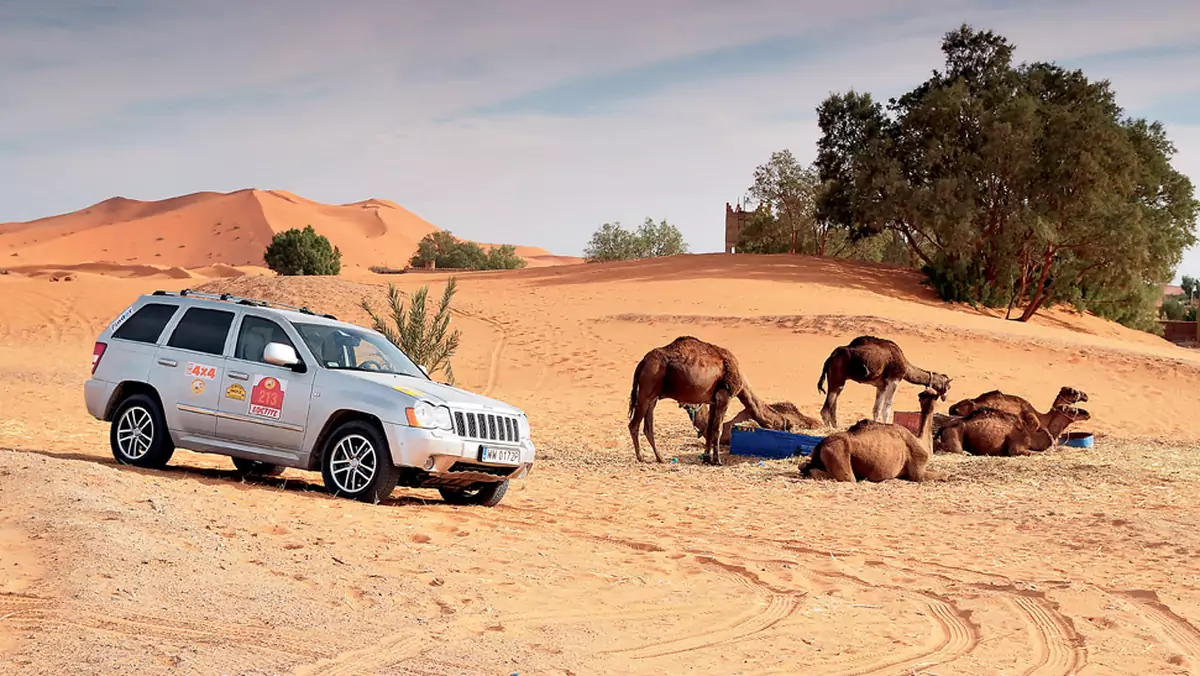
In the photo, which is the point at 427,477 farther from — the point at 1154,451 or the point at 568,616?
the point at 1154,451

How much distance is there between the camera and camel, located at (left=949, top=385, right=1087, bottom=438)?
1888 centimetres

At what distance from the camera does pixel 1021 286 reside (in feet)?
152

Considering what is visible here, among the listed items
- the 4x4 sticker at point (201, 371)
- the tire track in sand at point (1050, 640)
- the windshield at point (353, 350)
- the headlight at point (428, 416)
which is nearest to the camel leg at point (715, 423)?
the windshield at point (353, 350)

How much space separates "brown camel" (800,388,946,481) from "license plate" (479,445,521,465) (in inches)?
181

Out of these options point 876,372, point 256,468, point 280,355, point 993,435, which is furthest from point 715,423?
point 280,355

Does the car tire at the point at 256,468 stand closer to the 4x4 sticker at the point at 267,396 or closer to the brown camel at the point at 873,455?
the 4x4 sticker at the point at 267,396

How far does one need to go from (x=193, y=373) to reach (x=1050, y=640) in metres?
8.50

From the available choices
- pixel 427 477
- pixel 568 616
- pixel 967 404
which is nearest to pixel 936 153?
pixel 967 404

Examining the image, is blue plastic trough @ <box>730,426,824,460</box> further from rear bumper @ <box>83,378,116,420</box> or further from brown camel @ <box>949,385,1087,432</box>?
rear bumper @ <box>83,378,116,420</box>

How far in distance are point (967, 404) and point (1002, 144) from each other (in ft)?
88.4

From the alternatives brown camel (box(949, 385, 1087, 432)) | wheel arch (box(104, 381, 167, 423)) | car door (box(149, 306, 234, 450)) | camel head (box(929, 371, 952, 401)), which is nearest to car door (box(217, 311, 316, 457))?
car door (box(149, 306, 234, 450))

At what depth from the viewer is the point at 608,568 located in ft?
30.1

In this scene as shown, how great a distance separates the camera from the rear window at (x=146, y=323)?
12.9 meters

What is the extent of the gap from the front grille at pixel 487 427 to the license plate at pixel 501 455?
0.11 metres
